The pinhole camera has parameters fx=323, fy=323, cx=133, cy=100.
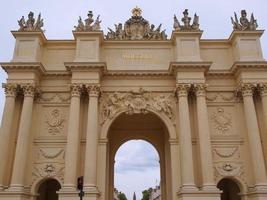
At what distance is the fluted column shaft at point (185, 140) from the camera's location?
17859 mm

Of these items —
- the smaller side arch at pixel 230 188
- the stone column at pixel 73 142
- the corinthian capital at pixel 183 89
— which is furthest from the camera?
the smaller side arch at pixel 230 188

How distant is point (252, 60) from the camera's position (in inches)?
801

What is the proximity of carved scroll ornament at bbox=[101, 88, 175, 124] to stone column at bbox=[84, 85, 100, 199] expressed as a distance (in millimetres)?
1113

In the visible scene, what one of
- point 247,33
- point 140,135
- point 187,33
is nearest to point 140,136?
point 140,135

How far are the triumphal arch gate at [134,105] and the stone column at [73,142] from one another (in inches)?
2.3

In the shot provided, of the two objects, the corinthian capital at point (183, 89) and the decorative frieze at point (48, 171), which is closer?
the decorative frieze at point (48, 171)

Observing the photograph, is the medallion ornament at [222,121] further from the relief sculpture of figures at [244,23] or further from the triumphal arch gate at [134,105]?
the relief sculpture of figures at [244,23]

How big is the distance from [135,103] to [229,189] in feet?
27.8

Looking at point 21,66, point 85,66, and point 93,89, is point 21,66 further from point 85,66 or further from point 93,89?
point 93,89

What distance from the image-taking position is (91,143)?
60.8 feet

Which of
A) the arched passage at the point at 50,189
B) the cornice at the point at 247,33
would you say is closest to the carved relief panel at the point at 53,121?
the arched passage at the point at 50,189

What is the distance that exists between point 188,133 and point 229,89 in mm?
4475

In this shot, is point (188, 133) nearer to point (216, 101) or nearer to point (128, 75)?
point (216, 101)

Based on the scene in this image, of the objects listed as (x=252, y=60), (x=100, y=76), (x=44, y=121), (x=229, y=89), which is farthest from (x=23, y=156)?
(x=252, y=60)
